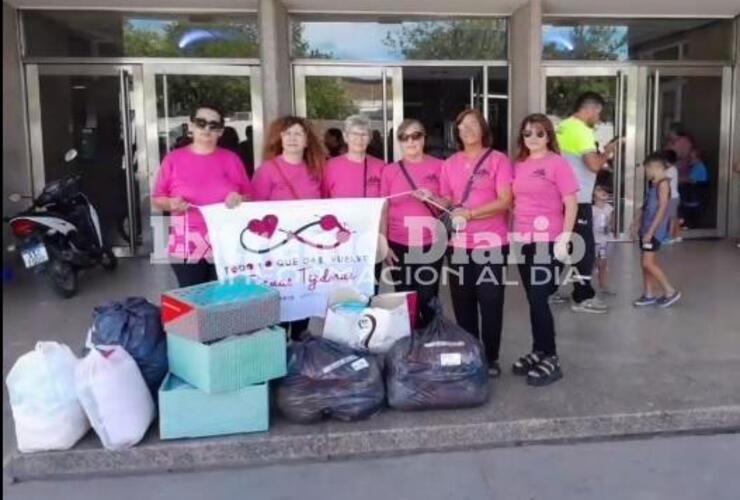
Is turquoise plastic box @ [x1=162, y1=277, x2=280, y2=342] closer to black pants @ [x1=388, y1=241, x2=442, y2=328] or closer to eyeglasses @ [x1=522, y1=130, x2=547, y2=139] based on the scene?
black pants @ [x1=388, y1=241, x2=442, y2=328]

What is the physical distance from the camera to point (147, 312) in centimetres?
342

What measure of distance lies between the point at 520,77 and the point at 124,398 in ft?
21.8

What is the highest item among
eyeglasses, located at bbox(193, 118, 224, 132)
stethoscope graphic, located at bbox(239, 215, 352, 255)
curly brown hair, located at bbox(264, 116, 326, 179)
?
eyeglasses, located at bbox(193, 118, 224, 132)

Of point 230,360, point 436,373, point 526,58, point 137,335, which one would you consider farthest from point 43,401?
point 526,58

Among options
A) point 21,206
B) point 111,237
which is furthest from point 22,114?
point 111,237

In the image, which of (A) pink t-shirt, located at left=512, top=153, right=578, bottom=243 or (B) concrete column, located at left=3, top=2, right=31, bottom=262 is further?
(B) concrete column, located at left=3, top=2, right=31, bottom=262

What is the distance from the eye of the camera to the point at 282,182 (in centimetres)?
388

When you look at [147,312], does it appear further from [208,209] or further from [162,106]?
[162,106]

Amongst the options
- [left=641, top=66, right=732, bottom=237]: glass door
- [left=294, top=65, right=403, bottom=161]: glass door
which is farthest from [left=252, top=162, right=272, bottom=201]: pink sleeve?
[left=641, top=66, right=732, bottom=237]: glass door

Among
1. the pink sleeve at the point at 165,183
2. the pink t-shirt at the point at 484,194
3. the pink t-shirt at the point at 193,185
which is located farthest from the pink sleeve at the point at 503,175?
the pink sleeve at the point at 165,183

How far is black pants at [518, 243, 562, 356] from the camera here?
3.77 meters

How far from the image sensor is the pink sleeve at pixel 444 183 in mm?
3857

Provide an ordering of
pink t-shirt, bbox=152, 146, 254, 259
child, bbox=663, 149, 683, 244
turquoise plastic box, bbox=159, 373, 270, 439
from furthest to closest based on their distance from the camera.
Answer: child, bbox=663, 149, 683, 244 → pink t-shirt, bbox=152, 146, 254, 259 → turquoise plastic box, bbox=159, 373, 270, 439

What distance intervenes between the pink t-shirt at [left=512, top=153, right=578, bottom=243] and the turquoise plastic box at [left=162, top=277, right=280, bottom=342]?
134 cm
